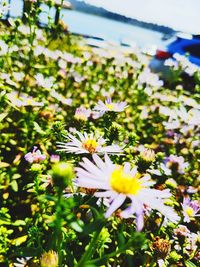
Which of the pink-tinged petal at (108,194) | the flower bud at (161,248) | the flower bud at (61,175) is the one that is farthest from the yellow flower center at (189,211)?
the flower bud at (61,175)

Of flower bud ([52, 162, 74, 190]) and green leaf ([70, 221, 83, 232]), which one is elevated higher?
flower bud ([52, 162, 74, 190])

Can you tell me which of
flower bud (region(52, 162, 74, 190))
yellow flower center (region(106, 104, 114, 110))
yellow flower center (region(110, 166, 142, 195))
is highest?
flower bud (region(52, 162, 74, 190))

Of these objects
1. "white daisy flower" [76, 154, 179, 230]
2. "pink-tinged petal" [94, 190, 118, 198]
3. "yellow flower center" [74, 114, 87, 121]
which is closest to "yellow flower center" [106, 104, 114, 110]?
"yellow flower center" [74, 114, 87, 121]

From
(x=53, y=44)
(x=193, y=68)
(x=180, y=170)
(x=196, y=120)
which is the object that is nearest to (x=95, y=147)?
(x=180, y=170)

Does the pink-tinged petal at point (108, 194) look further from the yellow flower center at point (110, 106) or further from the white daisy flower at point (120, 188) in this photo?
the yellow flower center at point (110, 106)


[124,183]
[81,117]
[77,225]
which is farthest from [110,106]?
[77,225]

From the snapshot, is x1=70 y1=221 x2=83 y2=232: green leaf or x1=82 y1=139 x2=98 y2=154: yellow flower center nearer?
x1=70 y1=221 x2=83 y2=232: green leaf

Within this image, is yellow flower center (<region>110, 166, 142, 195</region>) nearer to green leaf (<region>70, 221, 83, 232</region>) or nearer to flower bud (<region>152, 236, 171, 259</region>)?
green leaf (<region>70, 221, 83, 232</region>)

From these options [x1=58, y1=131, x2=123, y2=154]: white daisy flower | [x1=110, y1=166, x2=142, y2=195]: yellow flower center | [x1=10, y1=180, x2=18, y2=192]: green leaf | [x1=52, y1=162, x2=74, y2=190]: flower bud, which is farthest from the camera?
[x1=10, y1=180, x2=18, y2=192]: green leaf
